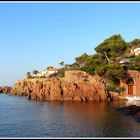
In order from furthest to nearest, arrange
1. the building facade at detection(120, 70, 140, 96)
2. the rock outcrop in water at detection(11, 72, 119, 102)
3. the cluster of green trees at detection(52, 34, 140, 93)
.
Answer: the building facade at detection(120, 70, 140, 96) → the cluster of green trees at detection(52, 34, 140, 93) → the rock outcrop in water at detection(11, 72, 119, 102)

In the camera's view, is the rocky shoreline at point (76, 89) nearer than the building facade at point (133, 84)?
Yes

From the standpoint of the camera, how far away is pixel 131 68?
265ft

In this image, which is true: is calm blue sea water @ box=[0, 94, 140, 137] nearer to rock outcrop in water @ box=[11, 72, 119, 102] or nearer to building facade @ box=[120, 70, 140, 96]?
rock outcrop in water @ box=[11, 72, 119, 102]

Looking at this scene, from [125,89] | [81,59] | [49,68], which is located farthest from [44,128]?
[49,68]

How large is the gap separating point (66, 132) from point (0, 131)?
23.7ft

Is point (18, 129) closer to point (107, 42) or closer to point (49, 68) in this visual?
point (107, 42)

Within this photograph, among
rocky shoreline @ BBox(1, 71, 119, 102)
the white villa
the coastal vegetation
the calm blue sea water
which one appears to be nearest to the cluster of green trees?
the coastal vegetation

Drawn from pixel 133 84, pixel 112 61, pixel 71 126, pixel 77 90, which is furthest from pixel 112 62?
pixel 71 126

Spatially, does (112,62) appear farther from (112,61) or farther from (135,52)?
(135,52)

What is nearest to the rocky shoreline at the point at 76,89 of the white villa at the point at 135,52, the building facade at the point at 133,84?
the building facade at the point at 133,84

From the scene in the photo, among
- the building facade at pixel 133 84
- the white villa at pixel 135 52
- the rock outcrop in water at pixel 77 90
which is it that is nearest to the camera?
the rock outcrop in water at pixel 77 90

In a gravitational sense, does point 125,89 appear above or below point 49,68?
below

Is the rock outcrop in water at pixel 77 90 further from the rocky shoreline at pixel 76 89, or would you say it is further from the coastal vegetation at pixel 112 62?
the coastal vegetation at pixel 112 62

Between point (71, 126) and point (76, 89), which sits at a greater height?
point (76, 89)
